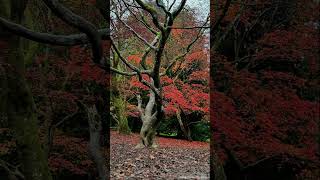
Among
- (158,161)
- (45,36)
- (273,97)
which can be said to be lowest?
(158,161)

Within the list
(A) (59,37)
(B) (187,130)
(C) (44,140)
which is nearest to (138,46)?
(B) (187,130)

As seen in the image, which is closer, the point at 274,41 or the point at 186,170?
the point at 274,41

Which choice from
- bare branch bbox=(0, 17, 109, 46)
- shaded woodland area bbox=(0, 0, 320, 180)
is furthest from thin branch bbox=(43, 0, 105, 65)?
shaded woodland area bbox=(0, 0, 320, 180)

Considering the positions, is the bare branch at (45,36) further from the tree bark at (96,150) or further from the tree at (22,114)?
the tree bark at (96,150)

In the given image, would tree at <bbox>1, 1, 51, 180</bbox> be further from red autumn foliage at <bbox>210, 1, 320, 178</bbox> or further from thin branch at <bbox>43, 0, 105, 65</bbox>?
red autumn foliage at <bbox>210, 1, 320, 178</bbox>

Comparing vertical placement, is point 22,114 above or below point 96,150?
above

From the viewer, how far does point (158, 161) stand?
903 centimetres

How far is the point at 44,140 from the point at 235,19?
13.7 feet

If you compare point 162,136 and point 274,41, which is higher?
point 274,41

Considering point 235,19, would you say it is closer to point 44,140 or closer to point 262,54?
point 262,54

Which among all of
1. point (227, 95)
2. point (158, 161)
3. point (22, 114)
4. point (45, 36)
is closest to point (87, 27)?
point (45, 36)

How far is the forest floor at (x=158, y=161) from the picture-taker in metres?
8.11

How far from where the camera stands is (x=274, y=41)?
7.40 meters

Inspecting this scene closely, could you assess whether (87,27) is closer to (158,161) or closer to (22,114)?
(22,114)
